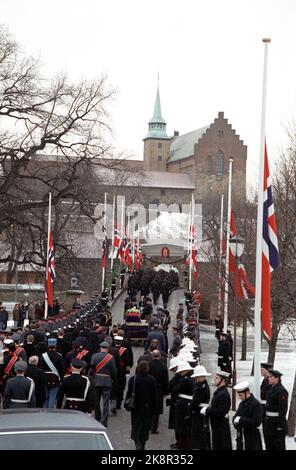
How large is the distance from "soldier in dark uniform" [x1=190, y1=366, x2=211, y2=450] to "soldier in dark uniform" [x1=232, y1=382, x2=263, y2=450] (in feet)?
3.59

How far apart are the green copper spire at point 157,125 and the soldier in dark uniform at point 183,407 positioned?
13873cm

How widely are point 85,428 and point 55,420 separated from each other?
404mm

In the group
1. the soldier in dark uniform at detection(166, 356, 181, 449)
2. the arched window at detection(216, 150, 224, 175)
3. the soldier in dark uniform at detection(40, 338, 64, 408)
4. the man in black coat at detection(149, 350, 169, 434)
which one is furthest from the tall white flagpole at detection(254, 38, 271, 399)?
the arched window at detection(216, 150, 224, 175)

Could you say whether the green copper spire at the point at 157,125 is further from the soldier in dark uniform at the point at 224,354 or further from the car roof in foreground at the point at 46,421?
the car roof in foreground at the point at 46,421

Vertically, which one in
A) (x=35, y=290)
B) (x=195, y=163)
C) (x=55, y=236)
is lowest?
(x=35, y=290)

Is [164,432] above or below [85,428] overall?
below

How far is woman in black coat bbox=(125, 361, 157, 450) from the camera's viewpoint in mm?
12562

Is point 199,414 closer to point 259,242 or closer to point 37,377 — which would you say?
point 37,377

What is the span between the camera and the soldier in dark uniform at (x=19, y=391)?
39.7ft

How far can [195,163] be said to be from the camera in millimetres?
127188

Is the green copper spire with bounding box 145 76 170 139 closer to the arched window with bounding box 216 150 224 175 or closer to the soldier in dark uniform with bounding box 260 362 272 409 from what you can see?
the arched window with bounding box 216 150 224 175
